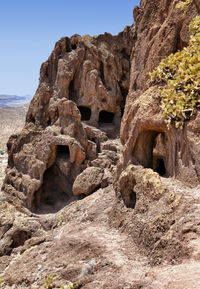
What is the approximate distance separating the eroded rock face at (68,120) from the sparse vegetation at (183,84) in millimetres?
9646

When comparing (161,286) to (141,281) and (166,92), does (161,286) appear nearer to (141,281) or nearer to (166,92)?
(141,281)

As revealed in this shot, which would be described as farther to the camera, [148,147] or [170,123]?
[148,147]

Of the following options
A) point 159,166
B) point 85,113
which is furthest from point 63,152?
point 159,166

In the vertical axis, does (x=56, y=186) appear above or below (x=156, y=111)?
below

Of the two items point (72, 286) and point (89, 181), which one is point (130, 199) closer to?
point (72, 286)

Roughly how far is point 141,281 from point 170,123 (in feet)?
11.7

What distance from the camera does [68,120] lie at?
60.2 feet

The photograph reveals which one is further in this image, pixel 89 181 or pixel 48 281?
pixel 89 181

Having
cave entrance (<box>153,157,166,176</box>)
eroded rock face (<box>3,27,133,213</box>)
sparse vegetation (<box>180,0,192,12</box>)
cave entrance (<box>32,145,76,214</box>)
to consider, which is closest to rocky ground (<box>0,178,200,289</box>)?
cave entrance (<box>153,157,166,176</box>)

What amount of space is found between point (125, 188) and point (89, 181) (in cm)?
596

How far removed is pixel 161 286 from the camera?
10.9ft

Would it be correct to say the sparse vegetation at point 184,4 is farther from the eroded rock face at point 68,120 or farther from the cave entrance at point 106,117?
the cave entrance at point 106,117

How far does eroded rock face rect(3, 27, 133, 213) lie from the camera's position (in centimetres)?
1786

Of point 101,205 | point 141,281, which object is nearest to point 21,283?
point 141,281
